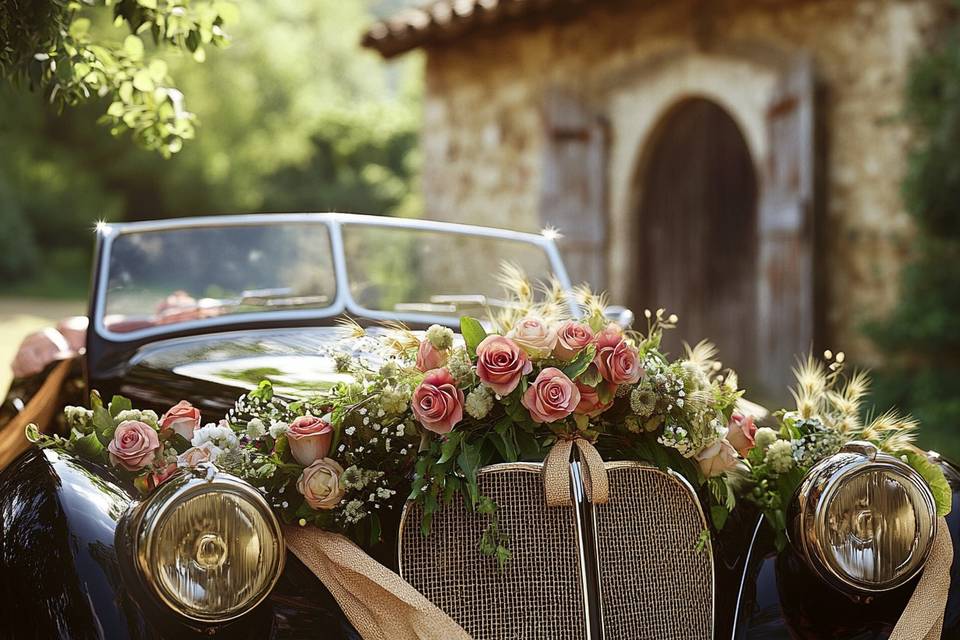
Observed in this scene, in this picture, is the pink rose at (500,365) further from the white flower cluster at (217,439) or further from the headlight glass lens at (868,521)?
the headlight glass lens at (868,521)

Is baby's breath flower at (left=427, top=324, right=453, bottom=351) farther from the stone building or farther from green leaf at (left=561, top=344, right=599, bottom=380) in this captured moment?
the stone building

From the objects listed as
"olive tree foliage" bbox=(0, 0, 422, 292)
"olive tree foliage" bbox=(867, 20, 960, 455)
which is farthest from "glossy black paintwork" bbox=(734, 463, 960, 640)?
"olive tree foliage" bbox=(0, 0, 422, 292)

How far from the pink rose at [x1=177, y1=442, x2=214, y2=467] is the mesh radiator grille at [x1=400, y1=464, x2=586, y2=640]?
0.42 meters

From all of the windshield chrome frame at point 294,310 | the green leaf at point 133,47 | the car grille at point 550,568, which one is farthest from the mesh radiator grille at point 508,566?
the green leaf at point 133,47

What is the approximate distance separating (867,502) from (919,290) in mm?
4826

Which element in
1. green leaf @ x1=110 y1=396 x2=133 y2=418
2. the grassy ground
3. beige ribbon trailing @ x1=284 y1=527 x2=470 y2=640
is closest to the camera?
beige ribbon trailing @ x1=284 y1=527 x2=470 y2=640

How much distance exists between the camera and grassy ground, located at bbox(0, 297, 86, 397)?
33.3 feet

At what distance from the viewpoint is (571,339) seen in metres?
2.24

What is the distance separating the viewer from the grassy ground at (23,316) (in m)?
10.1

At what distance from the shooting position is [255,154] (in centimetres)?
2367

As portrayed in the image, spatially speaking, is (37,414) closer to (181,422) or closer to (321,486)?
(181,422)

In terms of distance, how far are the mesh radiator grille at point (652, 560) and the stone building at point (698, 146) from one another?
16.5 ft

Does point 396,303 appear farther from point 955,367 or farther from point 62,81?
point 955,367

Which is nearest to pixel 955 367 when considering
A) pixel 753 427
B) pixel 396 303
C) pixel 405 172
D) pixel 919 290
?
pixel 919 290
